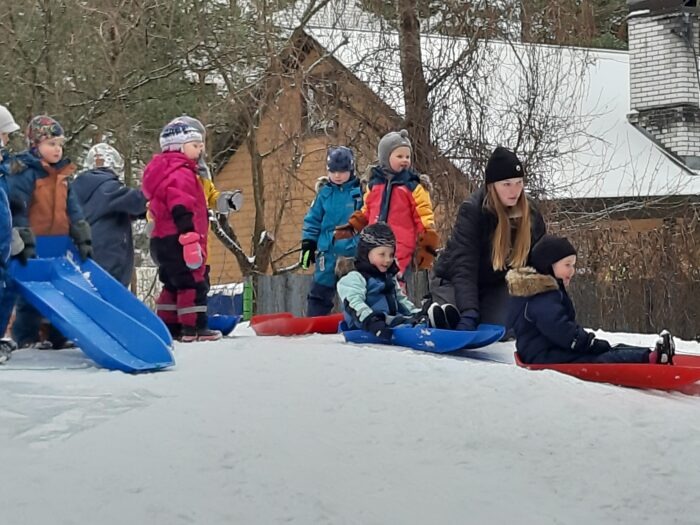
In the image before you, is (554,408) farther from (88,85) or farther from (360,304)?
(88,85)

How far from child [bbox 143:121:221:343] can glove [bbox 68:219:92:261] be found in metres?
0.68

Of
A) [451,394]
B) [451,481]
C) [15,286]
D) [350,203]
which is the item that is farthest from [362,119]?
[451,481]

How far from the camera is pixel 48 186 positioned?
6.47 metres

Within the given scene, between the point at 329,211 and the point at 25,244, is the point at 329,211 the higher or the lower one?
the higher one

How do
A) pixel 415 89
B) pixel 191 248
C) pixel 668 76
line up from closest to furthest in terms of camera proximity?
pixel 191 248
pixel 415 89
pixel 668 76

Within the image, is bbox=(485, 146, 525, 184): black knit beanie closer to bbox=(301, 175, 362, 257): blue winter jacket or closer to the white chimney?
bbox=(301, 175, 362, 257): blue winter jacket

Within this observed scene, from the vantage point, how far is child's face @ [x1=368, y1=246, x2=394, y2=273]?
710 centimetres

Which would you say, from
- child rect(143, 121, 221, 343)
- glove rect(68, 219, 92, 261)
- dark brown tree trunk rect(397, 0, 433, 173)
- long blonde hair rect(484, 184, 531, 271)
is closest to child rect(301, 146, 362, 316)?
child rect(143, 121, 221, 343)

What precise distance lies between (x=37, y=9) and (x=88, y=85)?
1.20 metres

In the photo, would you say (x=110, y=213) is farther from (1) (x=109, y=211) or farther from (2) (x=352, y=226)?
(2) (x=352, y=226)

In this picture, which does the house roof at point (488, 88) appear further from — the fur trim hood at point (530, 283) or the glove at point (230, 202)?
the fur trim hood at point (530, 283)

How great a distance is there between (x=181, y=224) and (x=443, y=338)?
1929 mm

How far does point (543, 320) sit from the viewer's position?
5684 mm

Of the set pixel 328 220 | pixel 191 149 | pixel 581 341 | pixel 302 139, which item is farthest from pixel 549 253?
pixel 302 139
